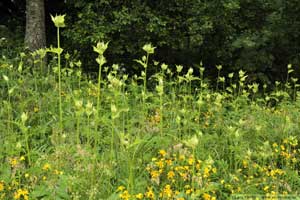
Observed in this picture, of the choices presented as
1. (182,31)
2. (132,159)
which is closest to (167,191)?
(132,159)

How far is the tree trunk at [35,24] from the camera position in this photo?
599 cm

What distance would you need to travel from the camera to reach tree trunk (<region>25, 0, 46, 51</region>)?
5.99 metres

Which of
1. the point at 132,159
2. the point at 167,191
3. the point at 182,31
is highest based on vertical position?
the point at 182,31

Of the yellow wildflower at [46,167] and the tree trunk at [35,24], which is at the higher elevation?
the tree trunk at [35,24]

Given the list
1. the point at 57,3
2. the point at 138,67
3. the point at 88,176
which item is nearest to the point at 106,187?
the point at 88,176

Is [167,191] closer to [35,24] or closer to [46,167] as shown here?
[46,167]

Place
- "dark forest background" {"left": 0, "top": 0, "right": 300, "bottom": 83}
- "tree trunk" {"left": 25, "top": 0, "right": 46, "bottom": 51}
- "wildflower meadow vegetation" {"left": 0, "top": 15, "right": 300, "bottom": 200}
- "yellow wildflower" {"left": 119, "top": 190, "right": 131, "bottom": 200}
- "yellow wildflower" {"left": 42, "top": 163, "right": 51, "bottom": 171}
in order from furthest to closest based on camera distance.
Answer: "dark forest background" {"left": 0, "top": 0, "right": 300, "bottom": 83} < "tree trunk" {"left": 25, "top": 0, "right": 46, "bottom": 51} < "yellow wildflower" {"left": 42, "top": 163, "right": 51, "bottom": 171} < "wildflower meadow vegetation" {"left": 0, "top": 15, "right": 300, "bottom": 200} < "yellow wildflower" {"left": 119, "top": 190, "right": 131, "bottom": 200}

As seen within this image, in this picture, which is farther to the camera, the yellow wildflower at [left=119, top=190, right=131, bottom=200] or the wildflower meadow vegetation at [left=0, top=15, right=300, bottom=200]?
the wildflower meadow vegetation at [left=0, top=15, right=300, bottom=200]

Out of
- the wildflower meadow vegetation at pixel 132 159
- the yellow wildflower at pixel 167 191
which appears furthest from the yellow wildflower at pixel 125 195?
the yellow wildflower at pixel 167 191

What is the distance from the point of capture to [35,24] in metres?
6.08

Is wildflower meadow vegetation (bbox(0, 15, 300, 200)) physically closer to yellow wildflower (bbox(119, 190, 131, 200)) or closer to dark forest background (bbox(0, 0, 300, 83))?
yellow wildflower (bbox(119, 190, 131, 200))

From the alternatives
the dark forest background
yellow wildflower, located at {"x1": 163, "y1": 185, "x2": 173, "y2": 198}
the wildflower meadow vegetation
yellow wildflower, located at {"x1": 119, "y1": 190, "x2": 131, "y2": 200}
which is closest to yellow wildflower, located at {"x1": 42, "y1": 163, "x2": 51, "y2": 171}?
the wildflower meadow vegetation

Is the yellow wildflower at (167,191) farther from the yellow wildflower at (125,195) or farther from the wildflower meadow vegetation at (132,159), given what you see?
the yellow wildflower at (125,195)

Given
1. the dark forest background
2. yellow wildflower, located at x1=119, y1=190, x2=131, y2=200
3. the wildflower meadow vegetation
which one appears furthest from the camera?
the dark forest background
